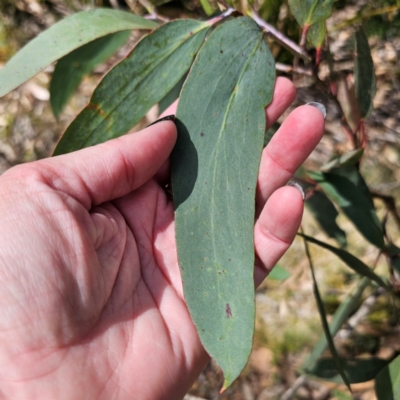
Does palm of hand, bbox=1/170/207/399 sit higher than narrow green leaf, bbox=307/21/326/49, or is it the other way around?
narrow green leaf, bbox=307/21/326/49

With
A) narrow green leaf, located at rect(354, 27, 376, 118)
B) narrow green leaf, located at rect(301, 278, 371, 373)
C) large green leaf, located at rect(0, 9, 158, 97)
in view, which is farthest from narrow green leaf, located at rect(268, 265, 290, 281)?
large green leaf, located at rect(0, 9, 158, 97)

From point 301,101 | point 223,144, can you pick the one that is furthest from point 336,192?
point 301,101

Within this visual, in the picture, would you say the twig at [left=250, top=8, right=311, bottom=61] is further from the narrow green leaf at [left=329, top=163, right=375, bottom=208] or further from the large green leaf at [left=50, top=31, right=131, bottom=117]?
the large green leaf at [left=50, top=31, right=131, bottom=117]

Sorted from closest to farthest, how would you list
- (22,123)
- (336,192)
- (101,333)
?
1. (101,333)
2. (336,192)
3. (22,123)

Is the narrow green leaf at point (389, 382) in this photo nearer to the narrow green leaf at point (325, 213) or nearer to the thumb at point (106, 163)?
the narrow green leaf at point (325, 213)

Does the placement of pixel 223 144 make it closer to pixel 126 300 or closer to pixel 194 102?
pixel 194 102

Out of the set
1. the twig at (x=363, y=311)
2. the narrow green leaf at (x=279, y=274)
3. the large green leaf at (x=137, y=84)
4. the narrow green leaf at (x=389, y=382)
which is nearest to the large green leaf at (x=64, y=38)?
the large green leaf at (x=137, y=84)

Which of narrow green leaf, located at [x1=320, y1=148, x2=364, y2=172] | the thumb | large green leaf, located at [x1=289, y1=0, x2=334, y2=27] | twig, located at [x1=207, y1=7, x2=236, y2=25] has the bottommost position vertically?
narrow green leaf, located at [x1=320, y1=148, x2=364, y2=172]
